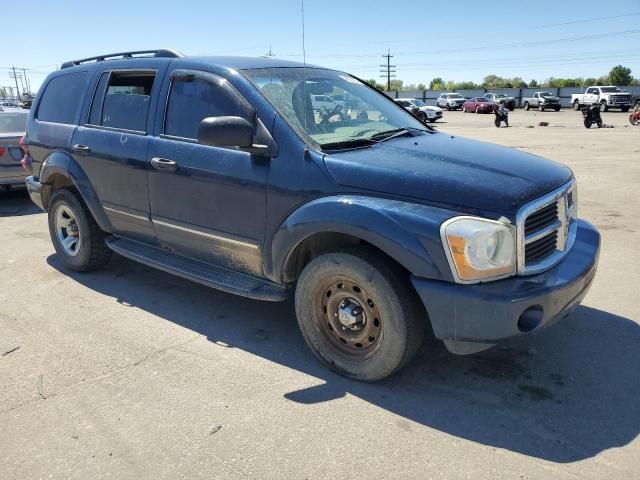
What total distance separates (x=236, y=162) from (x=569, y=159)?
12.1 meters

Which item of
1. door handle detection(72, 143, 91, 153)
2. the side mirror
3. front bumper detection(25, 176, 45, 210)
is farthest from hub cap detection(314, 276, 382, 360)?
front bumper detection(25, 176, 45, 210)

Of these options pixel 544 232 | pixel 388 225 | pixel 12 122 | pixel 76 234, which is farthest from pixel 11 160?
pixel 544 232

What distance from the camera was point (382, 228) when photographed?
2.81 m

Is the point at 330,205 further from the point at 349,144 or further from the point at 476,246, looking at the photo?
the point at 476,246

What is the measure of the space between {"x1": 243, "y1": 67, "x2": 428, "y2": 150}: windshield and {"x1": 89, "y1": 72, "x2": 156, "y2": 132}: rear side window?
1070mm

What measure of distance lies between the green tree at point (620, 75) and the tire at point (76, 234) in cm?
9872

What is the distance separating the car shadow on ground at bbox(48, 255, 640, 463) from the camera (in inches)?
106

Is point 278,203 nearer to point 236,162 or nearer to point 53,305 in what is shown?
point 236,162

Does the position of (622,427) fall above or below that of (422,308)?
below

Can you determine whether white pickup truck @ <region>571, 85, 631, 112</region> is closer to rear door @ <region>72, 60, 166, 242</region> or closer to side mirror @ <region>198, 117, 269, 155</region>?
rear door @ <region>72, 60, 166, 242</region>

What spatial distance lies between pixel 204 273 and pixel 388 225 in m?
1.66

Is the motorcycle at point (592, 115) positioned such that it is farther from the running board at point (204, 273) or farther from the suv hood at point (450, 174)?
the running board at point (204, 273)

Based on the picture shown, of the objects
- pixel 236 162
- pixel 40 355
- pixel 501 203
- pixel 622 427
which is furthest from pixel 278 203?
pixel 622 427

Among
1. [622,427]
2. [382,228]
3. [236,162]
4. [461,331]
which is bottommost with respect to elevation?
[622,427]
